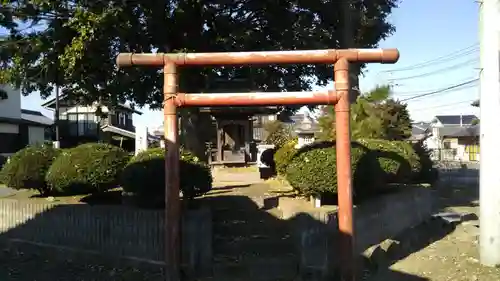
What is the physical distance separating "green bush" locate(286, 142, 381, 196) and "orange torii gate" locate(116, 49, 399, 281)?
88 cm

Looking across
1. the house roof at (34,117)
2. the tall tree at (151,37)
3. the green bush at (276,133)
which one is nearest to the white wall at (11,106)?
the house roof at (34,117)

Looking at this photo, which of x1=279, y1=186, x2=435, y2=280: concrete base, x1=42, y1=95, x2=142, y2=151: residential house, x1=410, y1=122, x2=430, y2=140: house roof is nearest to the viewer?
x1=279, y1=186, x2=435, y2=280: concrete base

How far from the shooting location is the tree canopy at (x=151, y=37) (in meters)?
7.80

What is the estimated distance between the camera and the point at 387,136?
1328 centimetres

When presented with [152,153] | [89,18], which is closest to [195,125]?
[152,153]

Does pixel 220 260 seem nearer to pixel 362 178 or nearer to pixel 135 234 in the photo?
pixel 135 234

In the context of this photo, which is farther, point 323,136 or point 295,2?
point 323,136

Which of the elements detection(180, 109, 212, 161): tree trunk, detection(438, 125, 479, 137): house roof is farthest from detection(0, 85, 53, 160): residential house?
detection(438, 125, 479, 137): house roof

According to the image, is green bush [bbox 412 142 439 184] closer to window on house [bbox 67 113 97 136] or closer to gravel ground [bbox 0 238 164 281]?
gravel ground [bbox 0 238 164 281]

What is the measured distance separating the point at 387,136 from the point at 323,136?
2048mm

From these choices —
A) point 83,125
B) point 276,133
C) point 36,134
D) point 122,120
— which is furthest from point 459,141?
point 36,134

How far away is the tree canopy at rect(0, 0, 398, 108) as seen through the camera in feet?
25.6

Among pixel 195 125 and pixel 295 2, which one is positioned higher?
pixel 295 2

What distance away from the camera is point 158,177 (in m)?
7.14
